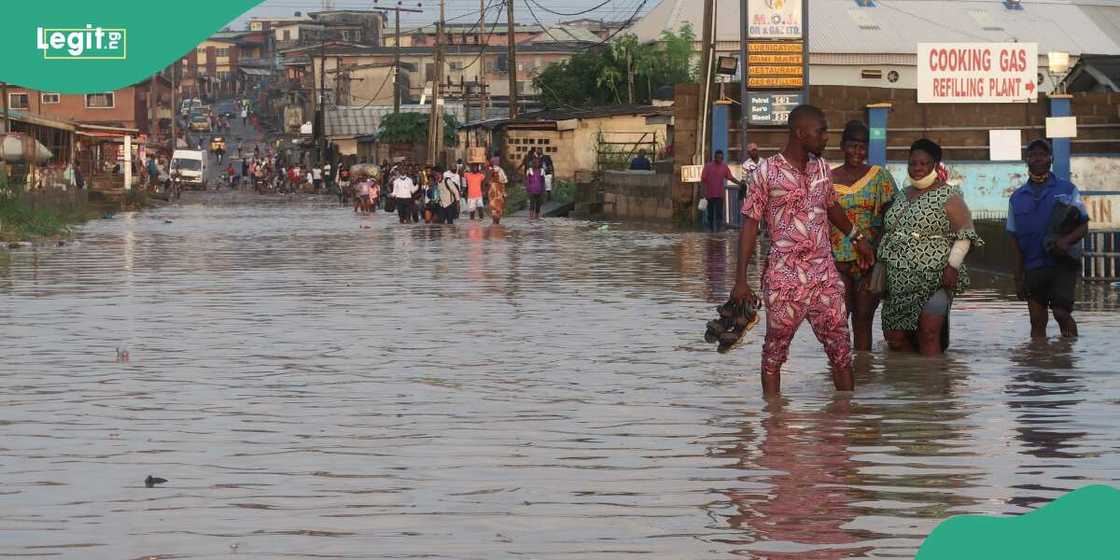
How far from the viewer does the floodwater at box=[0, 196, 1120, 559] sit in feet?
22.8

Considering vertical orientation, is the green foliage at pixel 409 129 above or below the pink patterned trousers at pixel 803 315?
above

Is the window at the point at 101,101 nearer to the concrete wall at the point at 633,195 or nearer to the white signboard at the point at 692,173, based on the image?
the concrete wall at the point at 633,195

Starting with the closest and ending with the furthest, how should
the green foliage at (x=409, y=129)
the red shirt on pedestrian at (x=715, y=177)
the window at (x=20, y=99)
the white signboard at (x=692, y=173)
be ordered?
1. the red shirt on pedestrian at (x=715, y=177)
2. the white signboard at (x=692, y=173)
3. the green foliage at (x=409, y=129)
4. the window at (x=20, y=99)

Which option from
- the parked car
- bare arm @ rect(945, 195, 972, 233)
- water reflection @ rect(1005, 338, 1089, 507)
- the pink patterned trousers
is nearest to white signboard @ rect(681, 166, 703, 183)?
water reflection @ rect(1005, 338, 1089, 507)

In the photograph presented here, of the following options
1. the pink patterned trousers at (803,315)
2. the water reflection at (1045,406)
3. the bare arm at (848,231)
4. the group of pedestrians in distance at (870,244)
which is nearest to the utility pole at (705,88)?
the group of pedestrians in distance at (870,244)

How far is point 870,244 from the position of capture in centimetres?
1270

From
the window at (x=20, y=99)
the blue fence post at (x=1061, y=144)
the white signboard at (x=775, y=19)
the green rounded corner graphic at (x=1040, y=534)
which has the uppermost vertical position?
the window at (x=20, y=99)

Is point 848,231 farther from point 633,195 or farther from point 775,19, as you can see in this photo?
point 633,195

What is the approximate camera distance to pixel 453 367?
12.8 metres

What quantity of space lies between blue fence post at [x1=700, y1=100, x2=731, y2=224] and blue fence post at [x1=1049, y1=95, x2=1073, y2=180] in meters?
5.96

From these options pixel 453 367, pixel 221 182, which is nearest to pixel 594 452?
pixel 453 367

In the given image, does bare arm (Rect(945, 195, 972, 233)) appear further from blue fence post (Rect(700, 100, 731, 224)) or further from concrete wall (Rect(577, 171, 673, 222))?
concrete wall (Rect(577, 171, 673, 222))

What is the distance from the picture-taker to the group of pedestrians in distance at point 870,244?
10609mm

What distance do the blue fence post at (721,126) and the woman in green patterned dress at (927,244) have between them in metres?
24.2
